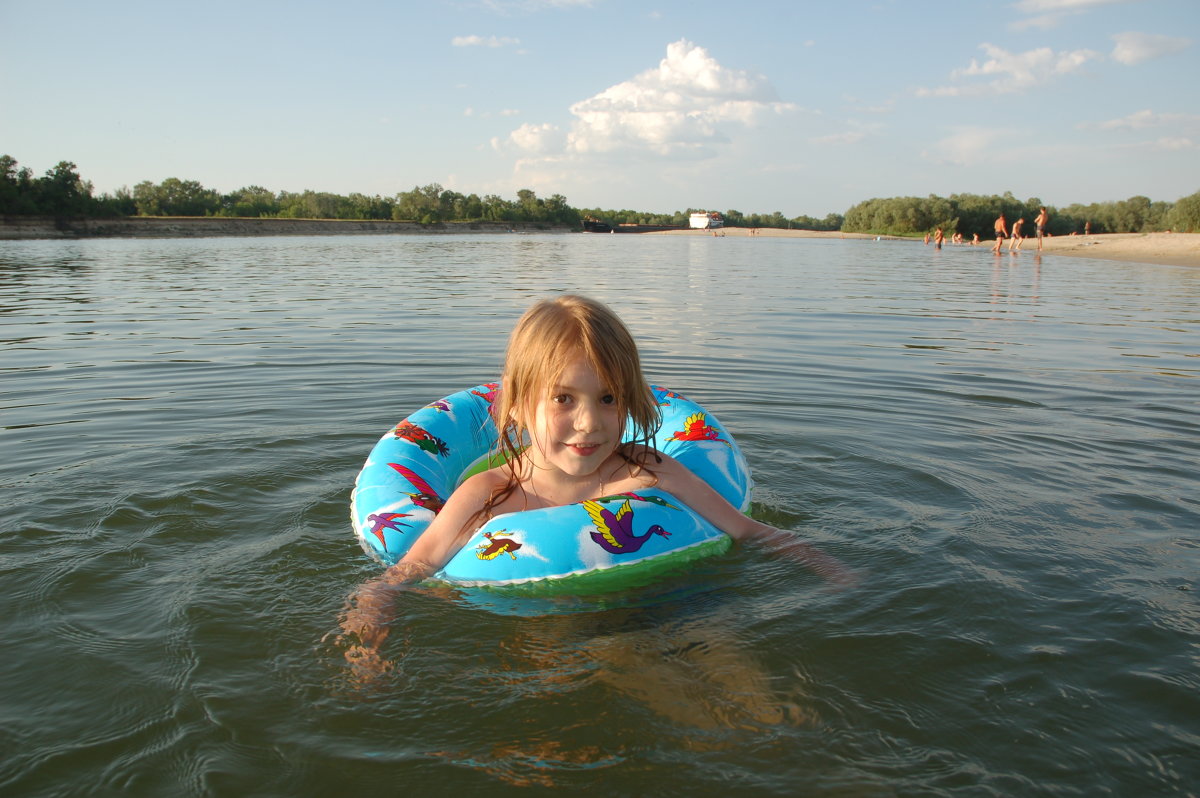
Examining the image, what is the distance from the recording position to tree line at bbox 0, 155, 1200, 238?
52.4m

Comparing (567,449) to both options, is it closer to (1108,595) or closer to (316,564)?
(316,564)

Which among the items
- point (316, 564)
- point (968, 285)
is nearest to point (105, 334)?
point (316, 564)

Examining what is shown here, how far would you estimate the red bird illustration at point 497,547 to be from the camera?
2.92 meters

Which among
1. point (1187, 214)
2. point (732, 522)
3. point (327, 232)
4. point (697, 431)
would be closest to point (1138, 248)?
point (1187, 214)

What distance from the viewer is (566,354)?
2711 mm

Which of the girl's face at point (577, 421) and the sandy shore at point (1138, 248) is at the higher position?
the sandy shore at point (1138, 248)

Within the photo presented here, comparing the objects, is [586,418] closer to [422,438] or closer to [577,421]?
[577,421]

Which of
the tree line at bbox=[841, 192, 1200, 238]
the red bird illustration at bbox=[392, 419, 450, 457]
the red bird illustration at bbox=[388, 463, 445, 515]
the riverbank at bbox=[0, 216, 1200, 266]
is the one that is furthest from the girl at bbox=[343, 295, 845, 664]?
the tree line at bbox=[841, 192, 1200, 238]

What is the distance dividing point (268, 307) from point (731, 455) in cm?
1070

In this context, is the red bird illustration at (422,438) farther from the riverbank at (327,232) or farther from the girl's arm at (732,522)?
the riverbank at (327,232)

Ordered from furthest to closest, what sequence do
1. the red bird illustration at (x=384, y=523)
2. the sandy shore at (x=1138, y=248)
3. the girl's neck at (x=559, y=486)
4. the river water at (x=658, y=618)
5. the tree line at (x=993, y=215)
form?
the tree line at (x=993, y=215), the sandy shore at (x=1138, y=248), the red bird illustration at (x=384, y=523), the girl's neck at (x=559, y=486), the river water at (x=658, y=618)

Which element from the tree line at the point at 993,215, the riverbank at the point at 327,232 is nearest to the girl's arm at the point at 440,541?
the riverbank at the point at 327,232

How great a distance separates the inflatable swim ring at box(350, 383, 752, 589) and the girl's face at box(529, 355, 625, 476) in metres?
0.19

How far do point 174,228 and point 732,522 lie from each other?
6080cm
